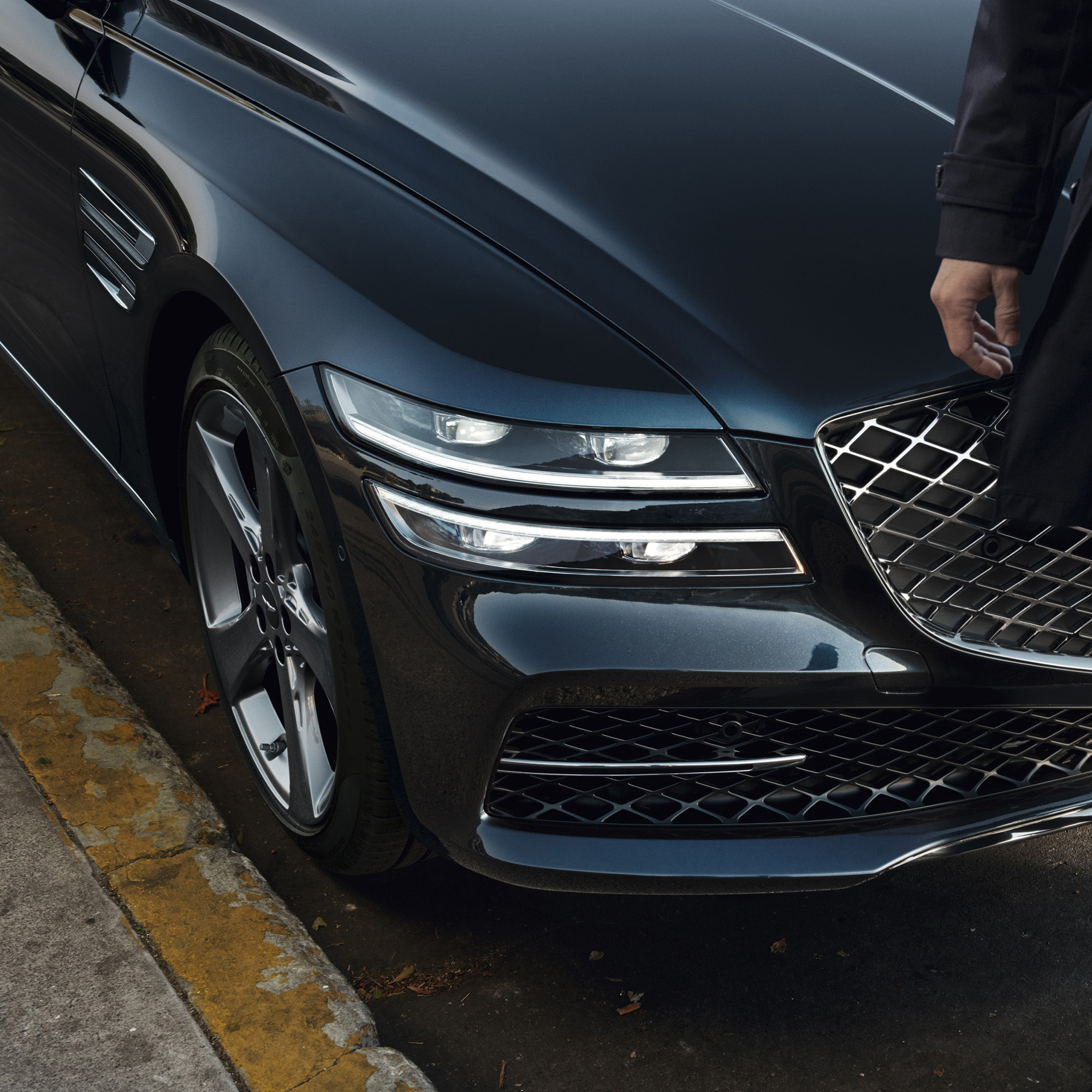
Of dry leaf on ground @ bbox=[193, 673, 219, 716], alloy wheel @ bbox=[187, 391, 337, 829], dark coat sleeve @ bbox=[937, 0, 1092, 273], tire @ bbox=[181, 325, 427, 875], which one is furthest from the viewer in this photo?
dry leaf on ground @ bbox=[193, 673, 219, 716]

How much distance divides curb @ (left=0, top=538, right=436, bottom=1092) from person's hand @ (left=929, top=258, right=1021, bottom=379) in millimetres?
1316

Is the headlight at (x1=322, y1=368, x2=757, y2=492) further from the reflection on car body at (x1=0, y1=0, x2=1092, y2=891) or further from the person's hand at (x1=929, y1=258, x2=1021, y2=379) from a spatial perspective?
the person's hand at (x1=929, y1=258, x2=1021, y2=379)

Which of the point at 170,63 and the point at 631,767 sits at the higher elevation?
the point at 170,63

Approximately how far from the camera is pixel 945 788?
172cm

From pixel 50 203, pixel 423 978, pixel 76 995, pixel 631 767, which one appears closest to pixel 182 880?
pixel 76 995

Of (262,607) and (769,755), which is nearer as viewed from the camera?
(769,755)

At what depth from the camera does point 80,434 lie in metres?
2.60

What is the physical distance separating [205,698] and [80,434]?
666 millimetres

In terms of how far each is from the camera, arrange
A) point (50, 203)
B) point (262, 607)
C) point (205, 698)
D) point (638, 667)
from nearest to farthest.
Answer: point (638, 667)
point (262, 607)
point (50, 203)
point (205, 698)

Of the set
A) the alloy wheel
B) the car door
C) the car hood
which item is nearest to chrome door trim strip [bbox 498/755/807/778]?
the alloy wheel

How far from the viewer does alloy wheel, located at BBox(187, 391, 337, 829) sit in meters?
1.86

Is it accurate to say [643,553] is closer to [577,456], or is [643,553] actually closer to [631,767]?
[577,456]

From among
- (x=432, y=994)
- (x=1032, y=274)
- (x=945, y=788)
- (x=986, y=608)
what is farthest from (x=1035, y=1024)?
(x=1032, y=274)

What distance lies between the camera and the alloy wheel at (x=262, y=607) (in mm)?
1860
